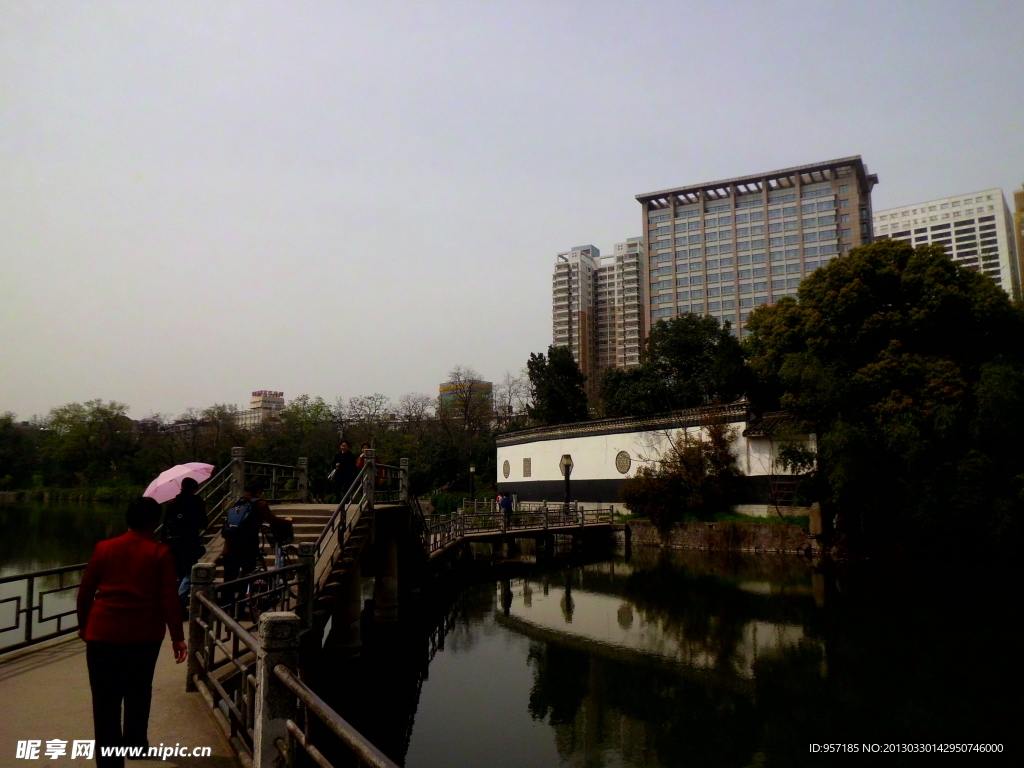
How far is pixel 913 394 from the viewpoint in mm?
19875

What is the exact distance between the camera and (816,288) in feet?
75.6

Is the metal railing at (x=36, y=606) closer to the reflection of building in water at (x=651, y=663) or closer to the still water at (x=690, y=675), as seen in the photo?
the still water at (x=690, y=675)

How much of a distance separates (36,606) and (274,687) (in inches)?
282

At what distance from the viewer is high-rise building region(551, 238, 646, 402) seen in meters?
88.2

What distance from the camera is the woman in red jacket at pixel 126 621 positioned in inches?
158

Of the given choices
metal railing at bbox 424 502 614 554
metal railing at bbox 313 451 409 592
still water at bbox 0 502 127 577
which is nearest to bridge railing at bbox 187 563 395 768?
metal railing at bbox 313 451 409 592

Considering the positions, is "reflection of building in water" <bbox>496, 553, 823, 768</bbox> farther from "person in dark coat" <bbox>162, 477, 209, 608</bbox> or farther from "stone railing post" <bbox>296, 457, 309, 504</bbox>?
"stone railing post" <bbox>296, 457, 309, 504</bbox>

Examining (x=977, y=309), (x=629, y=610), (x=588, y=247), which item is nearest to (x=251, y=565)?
(x=629, y=610)

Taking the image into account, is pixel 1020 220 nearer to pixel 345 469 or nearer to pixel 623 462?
pixel 623 462

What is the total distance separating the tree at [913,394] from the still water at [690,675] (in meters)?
2.34

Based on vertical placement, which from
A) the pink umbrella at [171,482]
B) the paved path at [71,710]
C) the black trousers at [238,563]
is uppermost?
the pink umbrella at [171,482]

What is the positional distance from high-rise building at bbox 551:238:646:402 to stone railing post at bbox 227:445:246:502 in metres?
77.0

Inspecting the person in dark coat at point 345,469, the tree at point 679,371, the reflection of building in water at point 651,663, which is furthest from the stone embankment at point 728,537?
the person in dark coat at point 345,469

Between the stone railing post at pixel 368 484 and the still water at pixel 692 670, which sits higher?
the stone railing post at pixel 368 484
